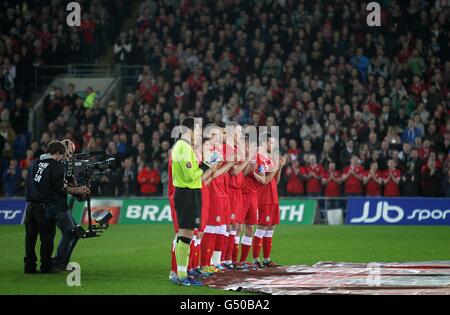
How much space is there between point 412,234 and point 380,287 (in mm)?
10623

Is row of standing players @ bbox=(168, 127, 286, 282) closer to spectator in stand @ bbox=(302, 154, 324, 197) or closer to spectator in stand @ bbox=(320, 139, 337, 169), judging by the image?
spectator in stand @ bbox=(302, 154, 324, 197)

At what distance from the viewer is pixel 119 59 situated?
106 ft

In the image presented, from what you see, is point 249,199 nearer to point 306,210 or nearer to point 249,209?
point 249,209

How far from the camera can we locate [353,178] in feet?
86.6

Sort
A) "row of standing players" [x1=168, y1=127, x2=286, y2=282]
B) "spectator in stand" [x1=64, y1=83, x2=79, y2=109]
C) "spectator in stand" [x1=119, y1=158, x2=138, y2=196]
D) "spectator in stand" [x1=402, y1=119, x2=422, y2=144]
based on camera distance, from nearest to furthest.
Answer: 1. "row of standing players" [x1=168, y1=127, x2=286, y2=282]
2. "spectator in stand" [x1=402, y1=119, x2=422, y2=144]
3. "spectator in stand" [x1=119, y1=158, x2=138, y2=196]
4. "spectator in stand" [x1=64, y1=83, x2=79, y2=109]

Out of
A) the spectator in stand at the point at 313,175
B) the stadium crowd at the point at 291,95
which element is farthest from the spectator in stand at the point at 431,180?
the spectator in stand at the point at 313,175

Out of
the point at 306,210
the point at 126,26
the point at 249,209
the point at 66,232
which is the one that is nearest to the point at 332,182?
the point at 306,210

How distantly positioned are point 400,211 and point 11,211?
10.8 m

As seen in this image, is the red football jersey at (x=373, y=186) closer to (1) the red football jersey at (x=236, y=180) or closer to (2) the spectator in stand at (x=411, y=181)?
(2) the spectator in stand at (x=411, y=181)

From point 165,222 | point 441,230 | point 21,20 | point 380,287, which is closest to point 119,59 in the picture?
point 21,20

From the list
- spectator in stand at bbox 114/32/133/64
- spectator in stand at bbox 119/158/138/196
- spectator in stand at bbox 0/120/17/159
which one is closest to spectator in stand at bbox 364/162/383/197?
spectator in stand at bbox 119/158/138/196

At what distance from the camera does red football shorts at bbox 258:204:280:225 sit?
52.6 feet

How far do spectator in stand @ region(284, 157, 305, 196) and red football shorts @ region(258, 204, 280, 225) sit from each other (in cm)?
1053
